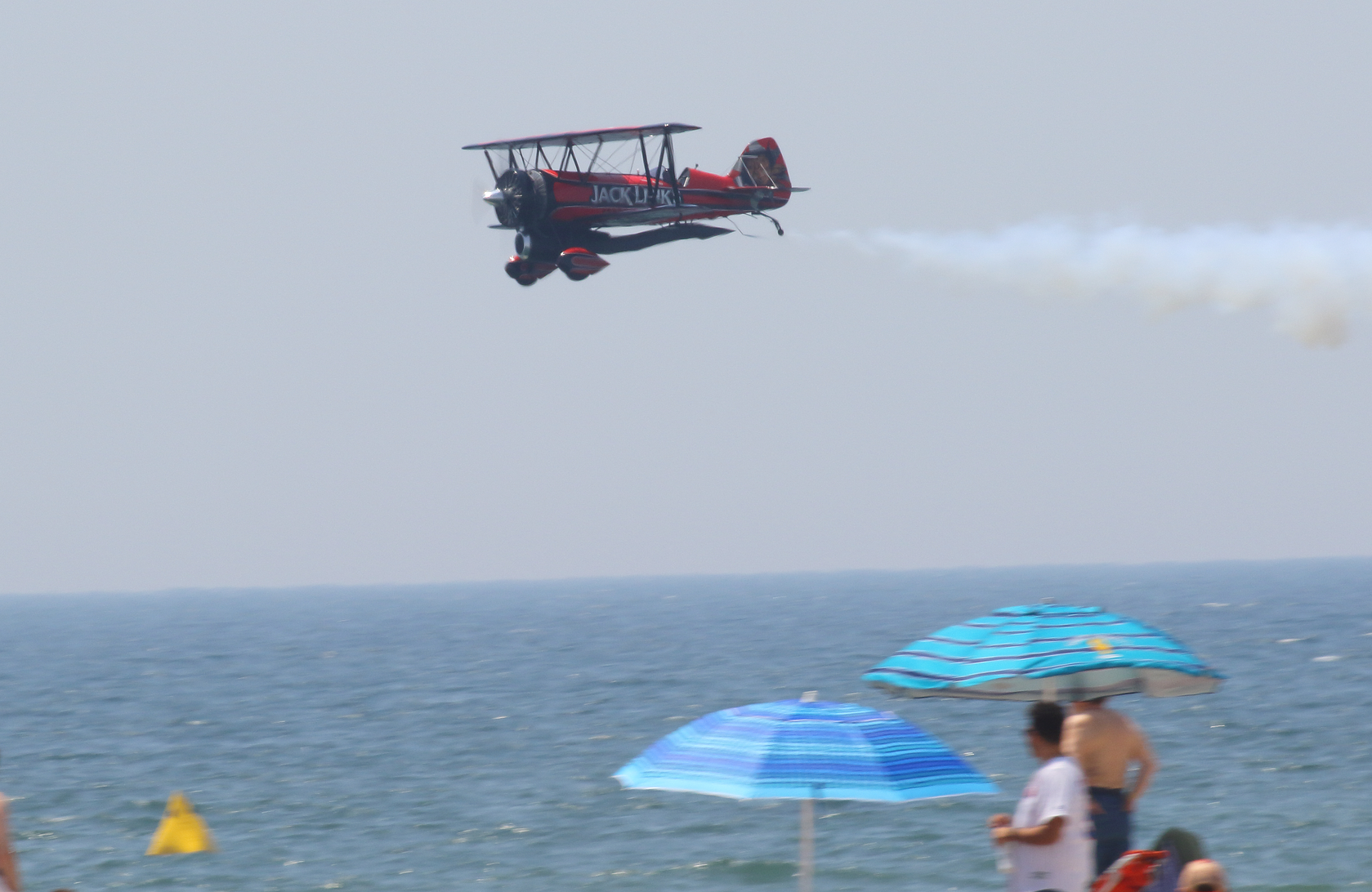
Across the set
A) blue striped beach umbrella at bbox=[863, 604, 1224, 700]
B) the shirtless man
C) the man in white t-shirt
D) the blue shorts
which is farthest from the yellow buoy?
the man in white t-shirt

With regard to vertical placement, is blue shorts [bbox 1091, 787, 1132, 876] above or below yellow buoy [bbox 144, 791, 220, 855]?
above

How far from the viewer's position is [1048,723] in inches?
307

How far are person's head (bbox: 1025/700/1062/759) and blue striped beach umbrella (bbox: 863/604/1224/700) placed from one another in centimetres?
43

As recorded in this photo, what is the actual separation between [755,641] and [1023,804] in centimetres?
6643

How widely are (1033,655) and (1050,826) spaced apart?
1124mm

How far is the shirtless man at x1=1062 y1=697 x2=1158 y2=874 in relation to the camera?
861 centimetres

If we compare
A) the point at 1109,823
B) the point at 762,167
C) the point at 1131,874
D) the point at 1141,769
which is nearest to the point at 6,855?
the point at 1131,874

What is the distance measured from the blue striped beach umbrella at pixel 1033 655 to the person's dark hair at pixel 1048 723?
430 mm

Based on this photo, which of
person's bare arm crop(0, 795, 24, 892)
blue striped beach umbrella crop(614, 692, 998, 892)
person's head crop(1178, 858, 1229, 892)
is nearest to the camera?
person's head crop(1178, 858, 1229, 892)

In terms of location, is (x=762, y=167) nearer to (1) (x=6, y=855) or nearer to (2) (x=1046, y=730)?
(2) (x=1046, y=730)

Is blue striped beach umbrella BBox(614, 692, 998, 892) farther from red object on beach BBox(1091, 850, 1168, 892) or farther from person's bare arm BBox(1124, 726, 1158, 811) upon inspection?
person's bare arm BBox(1124, 726, 1158, 811)

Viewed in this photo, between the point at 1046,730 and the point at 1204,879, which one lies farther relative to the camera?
the point at 1046,730

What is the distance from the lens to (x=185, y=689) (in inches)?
2144

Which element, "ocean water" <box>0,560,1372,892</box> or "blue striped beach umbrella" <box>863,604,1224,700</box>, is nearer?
"blue striped beach umbrella" <box>863,604,1224,700</box>
